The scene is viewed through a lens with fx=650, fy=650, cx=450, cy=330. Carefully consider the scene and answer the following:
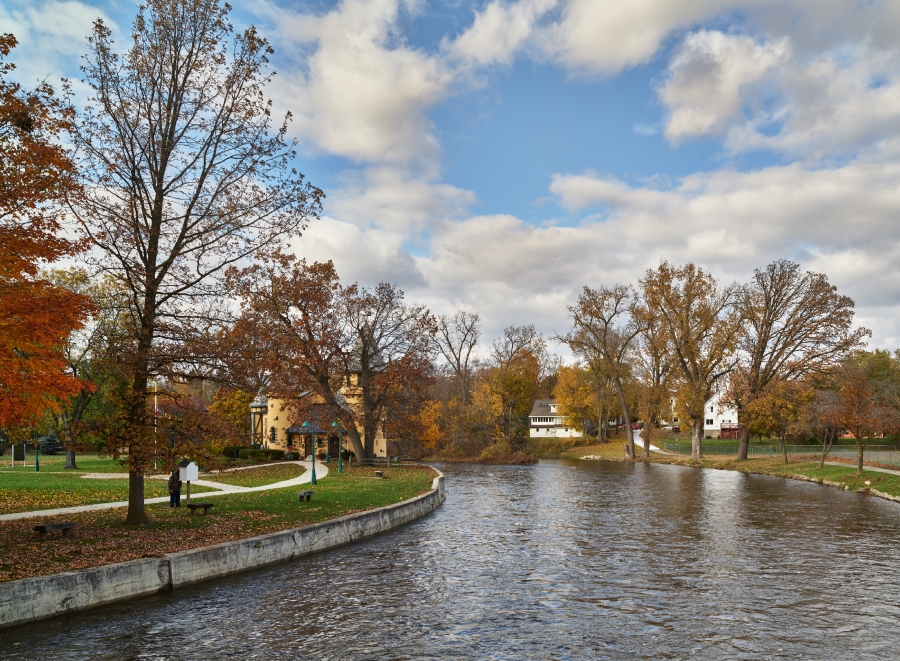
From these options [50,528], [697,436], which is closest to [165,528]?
[50,528]

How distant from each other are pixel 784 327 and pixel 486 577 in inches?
1774

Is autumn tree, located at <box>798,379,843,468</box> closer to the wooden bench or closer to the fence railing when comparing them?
the fence railing

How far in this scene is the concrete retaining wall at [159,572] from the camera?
1111cm

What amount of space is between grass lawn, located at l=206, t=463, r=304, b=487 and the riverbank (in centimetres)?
3014

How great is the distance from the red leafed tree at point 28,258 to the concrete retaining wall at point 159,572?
397 centimetres

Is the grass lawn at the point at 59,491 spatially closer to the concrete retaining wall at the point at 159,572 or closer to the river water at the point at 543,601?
the concrete retaining wall at the point at 159,572

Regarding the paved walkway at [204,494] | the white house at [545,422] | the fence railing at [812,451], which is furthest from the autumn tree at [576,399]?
the paved walkway at [204,494]

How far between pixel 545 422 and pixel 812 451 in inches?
1857

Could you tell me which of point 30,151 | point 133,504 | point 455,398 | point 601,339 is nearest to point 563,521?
point 133,504

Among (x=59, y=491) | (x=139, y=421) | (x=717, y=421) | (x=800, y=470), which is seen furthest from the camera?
(x=717, y=421)

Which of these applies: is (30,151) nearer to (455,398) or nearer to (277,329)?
(277,329)

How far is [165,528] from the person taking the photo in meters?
16.9

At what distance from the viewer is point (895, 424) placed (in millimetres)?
35469

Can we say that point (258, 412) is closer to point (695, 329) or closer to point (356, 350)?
point (356, 350)
